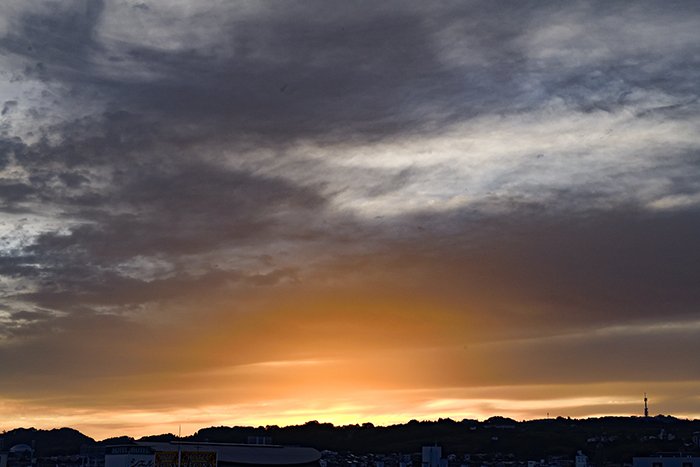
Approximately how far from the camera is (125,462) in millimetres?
199125

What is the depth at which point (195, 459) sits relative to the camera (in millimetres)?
173500

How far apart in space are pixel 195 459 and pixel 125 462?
109 feet

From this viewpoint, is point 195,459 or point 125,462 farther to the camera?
point 125,462
